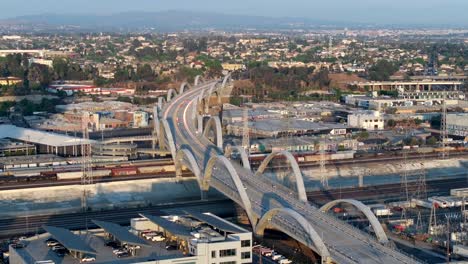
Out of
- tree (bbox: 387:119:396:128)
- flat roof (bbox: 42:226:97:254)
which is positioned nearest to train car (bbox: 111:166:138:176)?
flat roof (bbox: 42:226:97:254)

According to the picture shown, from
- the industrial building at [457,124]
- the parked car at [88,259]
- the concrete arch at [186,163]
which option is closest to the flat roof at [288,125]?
the industrial building at [457,124]

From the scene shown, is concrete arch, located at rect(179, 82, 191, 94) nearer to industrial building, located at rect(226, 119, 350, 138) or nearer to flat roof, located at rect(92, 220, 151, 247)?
industrial building, located at rect(226, 119, 350, 138)

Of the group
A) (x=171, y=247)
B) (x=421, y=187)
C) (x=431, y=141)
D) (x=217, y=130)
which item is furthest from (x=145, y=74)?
(x=171, y=247)

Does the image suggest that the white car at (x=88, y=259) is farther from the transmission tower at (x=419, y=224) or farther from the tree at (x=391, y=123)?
the tree at (x=391, y=123)

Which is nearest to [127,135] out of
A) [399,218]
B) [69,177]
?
[69,177]

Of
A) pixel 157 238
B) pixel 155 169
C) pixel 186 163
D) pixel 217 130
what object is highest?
pixel 157 238

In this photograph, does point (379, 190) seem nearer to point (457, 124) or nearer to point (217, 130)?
point (217, 130)

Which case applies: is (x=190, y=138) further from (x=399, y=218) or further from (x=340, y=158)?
(x=399, y=218)
